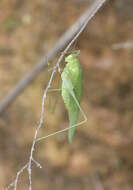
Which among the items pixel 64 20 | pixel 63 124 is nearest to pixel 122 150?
pixel 63 124

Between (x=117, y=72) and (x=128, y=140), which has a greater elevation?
(x=117, y=72)

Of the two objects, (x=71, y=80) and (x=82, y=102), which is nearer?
(x=71, y=80)

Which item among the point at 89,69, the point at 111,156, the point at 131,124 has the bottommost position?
the point at 111,156

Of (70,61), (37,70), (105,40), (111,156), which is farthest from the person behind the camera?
(111,156)

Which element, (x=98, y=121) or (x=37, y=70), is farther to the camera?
(x=98, y=121)

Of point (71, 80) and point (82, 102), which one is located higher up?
point (71, 80)

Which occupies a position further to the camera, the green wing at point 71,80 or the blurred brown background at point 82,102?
the blurred brown background at point 82,102

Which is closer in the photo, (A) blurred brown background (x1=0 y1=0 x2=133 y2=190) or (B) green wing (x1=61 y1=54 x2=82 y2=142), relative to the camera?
(B) green wing (x1=61 y1=54 x2=82 y2=142)

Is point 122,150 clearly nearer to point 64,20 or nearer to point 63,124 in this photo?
point 63,124
